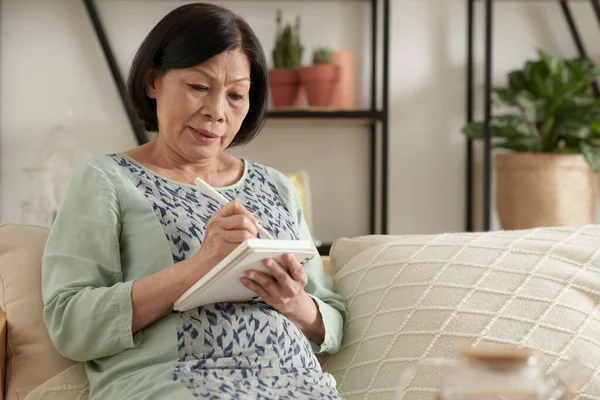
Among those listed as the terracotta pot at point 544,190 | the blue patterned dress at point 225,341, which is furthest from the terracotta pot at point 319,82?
the blue patterned dress at point 225,341

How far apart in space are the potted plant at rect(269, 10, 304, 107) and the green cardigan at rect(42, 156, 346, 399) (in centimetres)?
170

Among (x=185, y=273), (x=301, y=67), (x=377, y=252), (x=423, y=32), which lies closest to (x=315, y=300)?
(x=377, y=252)

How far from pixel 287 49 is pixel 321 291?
165 cm

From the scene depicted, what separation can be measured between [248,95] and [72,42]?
5.73 feet

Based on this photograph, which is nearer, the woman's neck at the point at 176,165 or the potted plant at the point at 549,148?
the woman's neck at the point at 176,165

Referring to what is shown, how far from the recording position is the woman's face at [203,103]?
5.04 feet

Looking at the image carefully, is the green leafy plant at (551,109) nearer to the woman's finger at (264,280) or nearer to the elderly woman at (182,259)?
the elderly woman at (182,259)

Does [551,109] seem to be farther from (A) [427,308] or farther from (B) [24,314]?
(B) [24,314]

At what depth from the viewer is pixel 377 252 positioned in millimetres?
1698

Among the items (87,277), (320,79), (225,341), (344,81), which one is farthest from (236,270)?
(344,81)

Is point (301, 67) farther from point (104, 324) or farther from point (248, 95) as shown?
point (104, 324)

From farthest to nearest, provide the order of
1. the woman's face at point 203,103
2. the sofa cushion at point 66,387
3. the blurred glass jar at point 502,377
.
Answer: the woman's face at point 203,103 → the sofa cushion at point 66,387 → the blurred glass jar at point 502,377

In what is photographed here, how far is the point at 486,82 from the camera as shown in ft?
10.7

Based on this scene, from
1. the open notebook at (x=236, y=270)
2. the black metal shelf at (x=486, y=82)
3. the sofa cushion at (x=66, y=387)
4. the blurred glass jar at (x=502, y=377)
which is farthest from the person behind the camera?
the black metal shelf at (x=486, y=82)
